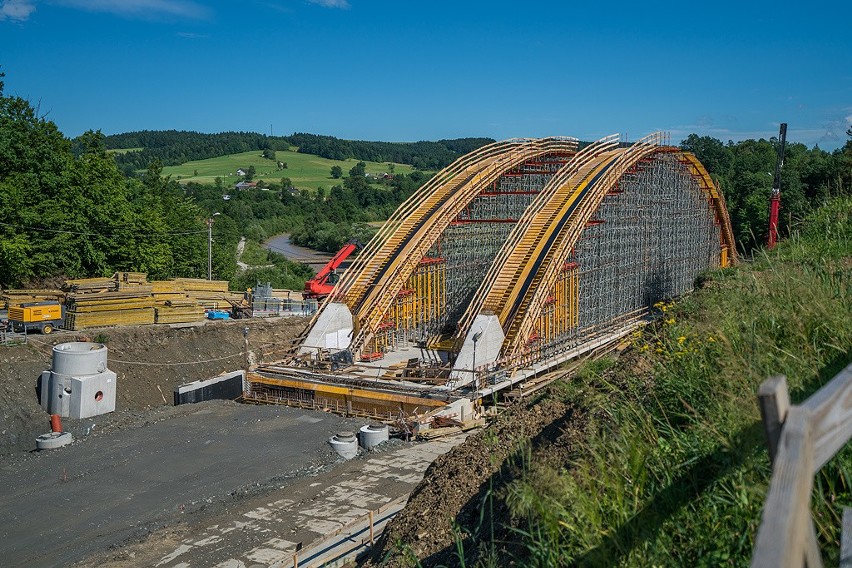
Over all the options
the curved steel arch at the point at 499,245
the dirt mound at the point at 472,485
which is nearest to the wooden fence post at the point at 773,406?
the dirt mound at the point at 472,485

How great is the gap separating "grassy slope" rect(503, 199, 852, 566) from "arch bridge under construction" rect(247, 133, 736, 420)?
49.6 ft

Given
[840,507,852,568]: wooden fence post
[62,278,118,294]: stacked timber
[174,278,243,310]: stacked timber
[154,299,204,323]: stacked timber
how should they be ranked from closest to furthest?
[840,507,852,568]: wooden fence post, [154,299,204,323]: stacked timber, [62,278,118,294]: stacked timber, [174,278,243,310]: stacked timber

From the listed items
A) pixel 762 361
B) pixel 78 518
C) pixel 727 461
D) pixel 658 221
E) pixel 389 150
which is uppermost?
pixel 389 150

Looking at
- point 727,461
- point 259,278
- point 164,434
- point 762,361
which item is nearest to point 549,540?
point 727,461

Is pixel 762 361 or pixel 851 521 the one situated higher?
pixel 762 361

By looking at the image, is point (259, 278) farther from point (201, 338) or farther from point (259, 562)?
point (259, 562)

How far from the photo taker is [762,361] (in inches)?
193

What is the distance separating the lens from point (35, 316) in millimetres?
24953

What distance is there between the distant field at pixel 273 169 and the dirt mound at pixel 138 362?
9294 cm

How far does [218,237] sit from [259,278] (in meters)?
6.28

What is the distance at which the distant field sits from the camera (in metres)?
126

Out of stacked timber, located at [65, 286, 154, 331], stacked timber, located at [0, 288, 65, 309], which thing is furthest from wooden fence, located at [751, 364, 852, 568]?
stacked timber, located at [0, 288, 65, 309]

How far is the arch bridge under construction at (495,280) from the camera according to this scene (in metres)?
23.6

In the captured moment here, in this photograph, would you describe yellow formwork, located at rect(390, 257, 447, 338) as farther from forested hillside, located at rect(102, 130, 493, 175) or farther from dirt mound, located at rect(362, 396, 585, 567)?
forested hillside, located at rect(102, 130, 493, 175)
